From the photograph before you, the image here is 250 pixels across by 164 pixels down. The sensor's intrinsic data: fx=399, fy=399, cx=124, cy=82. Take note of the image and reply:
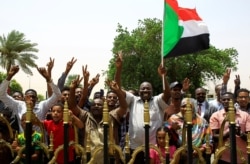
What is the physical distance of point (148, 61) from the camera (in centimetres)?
3172

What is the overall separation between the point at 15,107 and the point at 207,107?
3567mm

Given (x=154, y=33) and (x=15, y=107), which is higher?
(x=154, y=33)

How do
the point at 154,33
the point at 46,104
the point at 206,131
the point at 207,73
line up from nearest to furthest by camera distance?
the point at 206,131 < the point at 46,104 < the point at 154,33 < the point at 207,73

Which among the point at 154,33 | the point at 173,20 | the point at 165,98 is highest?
the point at 154,33

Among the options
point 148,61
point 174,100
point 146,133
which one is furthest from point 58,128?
point 148,61

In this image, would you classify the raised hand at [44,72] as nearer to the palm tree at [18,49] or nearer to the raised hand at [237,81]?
the raised hand at [237,81]

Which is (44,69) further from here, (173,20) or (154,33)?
(154,33)

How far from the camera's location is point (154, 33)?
107 feet

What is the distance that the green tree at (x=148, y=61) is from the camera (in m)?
31.7

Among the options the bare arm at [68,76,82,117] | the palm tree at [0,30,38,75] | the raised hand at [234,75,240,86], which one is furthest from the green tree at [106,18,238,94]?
the bare arm at [68,76,82,117]

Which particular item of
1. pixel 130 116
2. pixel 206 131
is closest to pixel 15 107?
pixel 130 116

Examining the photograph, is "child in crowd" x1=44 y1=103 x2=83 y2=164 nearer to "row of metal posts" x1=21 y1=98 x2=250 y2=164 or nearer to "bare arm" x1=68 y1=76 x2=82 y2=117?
"bare arm" x1=68 y1=76 x2=82 y2=117

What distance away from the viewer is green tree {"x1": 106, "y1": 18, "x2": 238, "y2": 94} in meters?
31.7

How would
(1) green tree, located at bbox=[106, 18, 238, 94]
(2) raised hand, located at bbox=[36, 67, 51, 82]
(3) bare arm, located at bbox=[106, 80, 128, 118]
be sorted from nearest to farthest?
(3) bare arm, located at bbox=[106, 80, 128, 118]
(2) raised hand, located at bbox=[36, 67, 51, 82]
(1) green tree, located at bbox=[106, 18, 238, 94]
